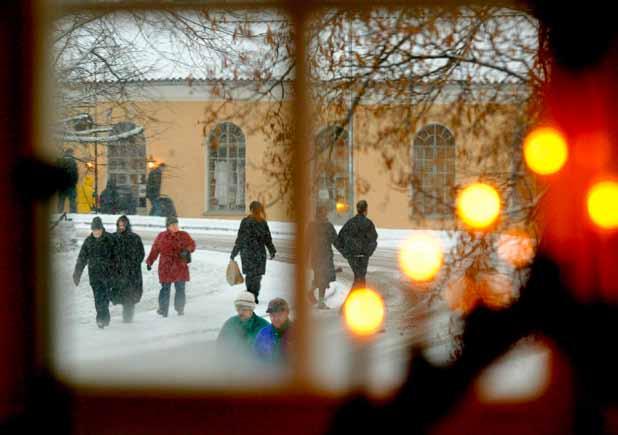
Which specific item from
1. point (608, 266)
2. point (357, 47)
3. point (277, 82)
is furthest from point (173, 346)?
point (608, 266)

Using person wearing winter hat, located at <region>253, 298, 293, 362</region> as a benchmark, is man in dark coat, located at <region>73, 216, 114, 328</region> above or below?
above

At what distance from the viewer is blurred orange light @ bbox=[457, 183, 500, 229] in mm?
3076

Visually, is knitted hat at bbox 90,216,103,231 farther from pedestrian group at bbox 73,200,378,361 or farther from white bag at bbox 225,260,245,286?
white bag at bbox 225,260,245,286

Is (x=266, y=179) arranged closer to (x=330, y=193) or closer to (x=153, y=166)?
(x=330, y=193)

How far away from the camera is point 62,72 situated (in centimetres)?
315

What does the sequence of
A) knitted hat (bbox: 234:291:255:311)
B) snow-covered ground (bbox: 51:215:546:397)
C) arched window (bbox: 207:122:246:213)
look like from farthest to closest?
arched window (bbox: 207:122:246:213)
knitted hat (bbox: 234:291:255:311)
snow-covered ground (bbox: 51:215:546:397)

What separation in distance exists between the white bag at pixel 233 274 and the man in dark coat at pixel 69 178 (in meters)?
0.72

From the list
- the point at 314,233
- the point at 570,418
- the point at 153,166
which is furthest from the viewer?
the point at 153,166

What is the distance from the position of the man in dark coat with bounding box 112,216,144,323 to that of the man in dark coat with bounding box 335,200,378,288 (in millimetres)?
922

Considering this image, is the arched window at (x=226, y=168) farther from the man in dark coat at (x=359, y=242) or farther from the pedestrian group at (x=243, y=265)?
the man in dark coat at (x=359, y=242)

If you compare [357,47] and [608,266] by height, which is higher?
[357,47]

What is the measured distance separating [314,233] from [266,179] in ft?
1.10

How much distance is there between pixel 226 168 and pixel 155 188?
33 cm

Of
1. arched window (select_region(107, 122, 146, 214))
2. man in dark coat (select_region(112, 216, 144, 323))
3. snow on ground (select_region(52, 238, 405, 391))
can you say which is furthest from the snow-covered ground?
arched window (select_region(107, 122, 146, 214))
